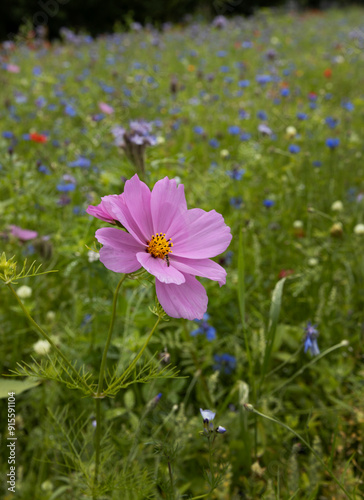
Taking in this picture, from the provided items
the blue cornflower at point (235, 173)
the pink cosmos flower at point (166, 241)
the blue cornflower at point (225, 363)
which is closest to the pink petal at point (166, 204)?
the pink cosmos flower at point (166, 241)

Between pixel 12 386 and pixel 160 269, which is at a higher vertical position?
pixel 160 269

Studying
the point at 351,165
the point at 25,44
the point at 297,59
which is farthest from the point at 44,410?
the point at 25,44

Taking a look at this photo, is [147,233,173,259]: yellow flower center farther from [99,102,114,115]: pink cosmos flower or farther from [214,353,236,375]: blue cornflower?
[99,102,114,115]: pink cosmos flower

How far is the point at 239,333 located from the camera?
1.36m

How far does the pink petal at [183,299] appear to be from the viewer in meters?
0.53

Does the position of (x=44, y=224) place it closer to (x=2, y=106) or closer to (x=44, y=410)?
(x=44, y=410)

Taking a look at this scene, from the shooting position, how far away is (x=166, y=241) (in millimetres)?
607

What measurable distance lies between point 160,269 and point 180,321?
0.68 metres

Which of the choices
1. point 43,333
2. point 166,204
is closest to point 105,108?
point 166,204

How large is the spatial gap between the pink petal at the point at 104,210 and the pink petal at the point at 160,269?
0.21ft

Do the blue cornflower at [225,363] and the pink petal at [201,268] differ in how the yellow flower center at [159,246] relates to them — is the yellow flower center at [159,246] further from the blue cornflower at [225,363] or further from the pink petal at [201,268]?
the blue cornflower at [225,363]

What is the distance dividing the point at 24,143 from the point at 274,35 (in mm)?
4747

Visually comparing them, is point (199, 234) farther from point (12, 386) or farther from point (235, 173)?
Answer: point (235, 173)

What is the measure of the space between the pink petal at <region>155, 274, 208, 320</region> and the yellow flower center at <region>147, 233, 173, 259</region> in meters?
0.05
